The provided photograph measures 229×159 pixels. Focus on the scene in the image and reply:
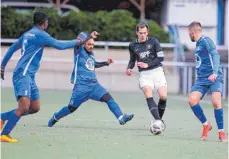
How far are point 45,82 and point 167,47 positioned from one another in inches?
153

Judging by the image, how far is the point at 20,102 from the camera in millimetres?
9812

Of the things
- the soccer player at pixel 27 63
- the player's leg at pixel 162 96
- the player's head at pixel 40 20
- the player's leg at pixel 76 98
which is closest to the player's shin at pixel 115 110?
the player's leg at pixel 76 98

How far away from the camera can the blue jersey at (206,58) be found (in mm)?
10594

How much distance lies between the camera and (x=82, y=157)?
28.1 ft

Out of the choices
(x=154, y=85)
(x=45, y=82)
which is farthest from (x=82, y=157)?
(x=45, y=82)

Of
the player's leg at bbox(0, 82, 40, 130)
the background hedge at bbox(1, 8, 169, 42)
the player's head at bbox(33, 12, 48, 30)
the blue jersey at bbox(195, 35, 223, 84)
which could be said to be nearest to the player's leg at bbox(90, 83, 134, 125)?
→ the blue jersey at bbox(195, 35, 223, 84)

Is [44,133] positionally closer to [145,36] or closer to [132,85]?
[145,36]

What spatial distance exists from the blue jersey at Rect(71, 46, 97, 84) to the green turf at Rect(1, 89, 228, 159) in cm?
78

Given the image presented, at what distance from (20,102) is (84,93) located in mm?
2160

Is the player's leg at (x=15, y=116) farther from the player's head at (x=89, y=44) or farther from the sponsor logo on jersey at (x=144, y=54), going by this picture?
the sponsor logo on jersey at (x=144, y=54)

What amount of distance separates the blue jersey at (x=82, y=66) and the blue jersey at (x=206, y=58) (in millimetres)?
1936

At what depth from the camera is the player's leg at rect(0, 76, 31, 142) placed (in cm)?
973

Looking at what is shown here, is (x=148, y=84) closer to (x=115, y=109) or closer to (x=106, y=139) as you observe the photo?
(x=115, y=109)

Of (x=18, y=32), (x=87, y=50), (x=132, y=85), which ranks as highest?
(x=87, y=50)
